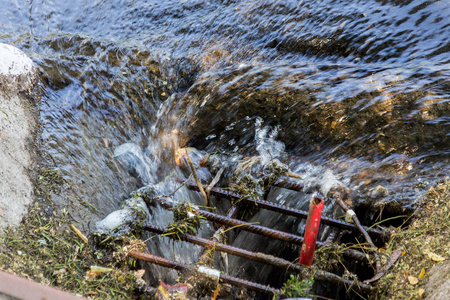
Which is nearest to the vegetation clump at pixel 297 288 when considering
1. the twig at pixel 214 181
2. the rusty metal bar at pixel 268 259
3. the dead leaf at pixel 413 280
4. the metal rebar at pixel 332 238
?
the rusty metal bar at pixel 268 259

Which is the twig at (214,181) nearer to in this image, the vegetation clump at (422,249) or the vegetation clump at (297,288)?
the vegetation clump at (297,288)

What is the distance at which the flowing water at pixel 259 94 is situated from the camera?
279cm

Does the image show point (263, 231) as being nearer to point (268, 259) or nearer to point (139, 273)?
point (268, 259)

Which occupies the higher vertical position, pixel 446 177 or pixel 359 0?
pixel 359 0

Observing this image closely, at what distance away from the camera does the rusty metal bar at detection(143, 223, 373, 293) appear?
2070 millimetres

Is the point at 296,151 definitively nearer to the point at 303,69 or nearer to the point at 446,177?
the point at 303,69

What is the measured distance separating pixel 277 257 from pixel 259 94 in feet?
5.31

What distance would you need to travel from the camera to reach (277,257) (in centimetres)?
233

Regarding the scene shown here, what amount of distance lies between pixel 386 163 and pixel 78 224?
2.25 metres

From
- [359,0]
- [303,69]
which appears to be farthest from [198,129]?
[359,0]

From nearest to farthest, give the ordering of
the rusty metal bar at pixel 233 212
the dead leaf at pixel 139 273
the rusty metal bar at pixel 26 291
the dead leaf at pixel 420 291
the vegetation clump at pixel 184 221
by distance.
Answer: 1. the rusty metal bar at pixel 26 291
2. the dead leaf at pixel 420 291
3. the dead leaf at pixel 139 273
4. the vegetation clump at pixel 184 221
5. the rusty metal bar at pixel 233 212

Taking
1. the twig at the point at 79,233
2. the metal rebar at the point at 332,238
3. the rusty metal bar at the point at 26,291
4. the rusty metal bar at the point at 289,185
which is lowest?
the metal rebar at the point at 332,238

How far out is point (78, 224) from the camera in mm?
2469

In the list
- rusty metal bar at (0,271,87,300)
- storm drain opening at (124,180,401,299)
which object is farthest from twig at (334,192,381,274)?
rusty metal bar at (0,271,87,300)
